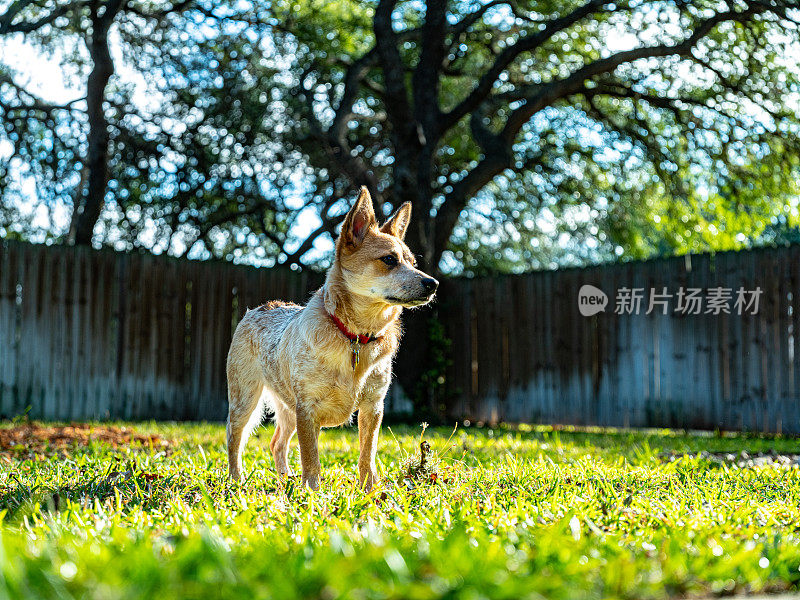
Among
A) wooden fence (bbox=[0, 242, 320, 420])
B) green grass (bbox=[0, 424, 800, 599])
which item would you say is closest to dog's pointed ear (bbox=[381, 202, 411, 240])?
green grass (bbox=[0, 424, 800, 599])

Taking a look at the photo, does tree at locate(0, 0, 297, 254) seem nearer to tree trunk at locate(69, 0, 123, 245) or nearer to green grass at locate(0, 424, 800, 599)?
tree trunk at locate(69, 0, 123, 245)

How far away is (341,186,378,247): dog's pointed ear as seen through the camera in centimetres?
393

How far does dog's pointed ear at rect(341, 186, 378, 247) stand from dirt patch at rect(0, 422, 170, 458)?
120 inches

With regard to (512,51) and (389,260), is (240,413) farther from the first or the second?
(512,51)

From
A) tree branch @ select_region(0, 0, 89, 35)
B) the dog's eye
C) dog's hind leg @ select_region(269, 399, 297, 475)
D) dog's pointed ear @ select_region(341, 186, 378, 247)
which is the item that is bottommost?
dog's hind leg @ select_region(269, 399, 297, 475)

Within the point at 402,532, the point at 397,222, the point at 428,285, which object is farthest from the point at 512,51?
the point at 402,532

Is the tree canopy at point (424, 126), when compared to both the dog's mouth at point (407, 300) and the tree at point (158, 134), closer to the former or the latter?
the tree at point (158, 134)

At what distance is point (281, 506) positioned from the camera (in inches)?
120

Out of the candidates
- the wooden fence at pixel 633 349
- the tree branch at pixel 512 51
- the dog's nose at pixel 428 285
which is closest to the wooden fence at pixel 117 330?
the wooden fence at pixel 633 349

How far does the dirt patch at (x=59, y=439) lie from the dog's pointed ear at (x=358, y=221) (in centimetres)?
306

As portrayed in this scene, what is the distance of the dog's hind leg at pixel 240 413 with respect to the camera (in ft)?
14.6

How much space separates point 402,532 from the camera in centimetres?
252

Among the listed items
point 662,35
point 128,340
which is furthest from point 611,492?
point 662,35

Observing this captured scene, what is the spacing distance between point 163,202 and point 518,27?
8.11m
